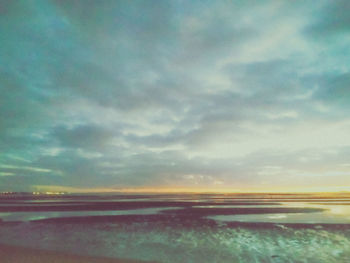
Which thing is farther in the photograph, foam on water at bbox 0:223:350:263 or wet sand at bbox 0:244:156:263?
foam on water at bbox 0:223:350:263

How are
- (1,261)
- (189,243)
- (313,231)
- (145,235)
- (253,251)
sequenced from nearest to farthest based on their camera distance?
1. (1,261)
2. (253,251)
3. (189,243)
4. (145,235)
5. (313,231)

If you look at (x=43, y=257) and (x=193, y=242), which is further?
(x=193, y=242)

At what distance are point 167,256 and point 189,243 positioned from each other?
11.0 feet

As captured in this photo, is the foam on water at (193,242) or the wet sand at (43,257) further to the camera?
the foam on water at (193,242)

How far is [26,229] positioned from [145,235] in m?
10.5

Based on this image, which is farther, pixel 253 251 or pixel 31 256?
pixel 253 251

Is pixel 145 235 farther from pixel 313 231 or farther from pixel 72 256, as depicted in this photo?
pixel 313 231

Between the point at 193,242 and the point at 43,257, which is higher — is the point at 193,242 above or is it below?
below

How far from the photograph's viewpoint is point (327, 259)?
12555 mm

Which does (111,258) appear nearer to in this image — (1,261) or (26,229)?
(1,261)

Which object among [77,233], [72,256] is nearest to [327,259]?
[72,256]

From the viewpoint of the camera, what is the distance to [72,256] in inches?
498

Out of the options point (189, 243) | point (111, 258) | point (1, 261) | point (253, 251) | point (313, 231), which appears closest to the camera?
point (1, 261)

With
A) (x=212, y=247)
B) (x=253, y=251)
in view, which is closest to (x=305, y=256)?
(x=253, y=251)
